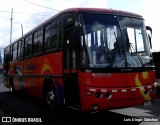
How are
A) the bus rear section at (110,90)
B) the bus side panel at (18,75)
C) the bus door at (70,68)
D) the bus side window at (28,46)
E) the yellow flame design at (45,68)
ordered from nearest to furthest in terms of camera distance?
the bus rear section at (110,90) < the bus door at (70,68) < the yellow flame design at (45,68) < the bus side window at (28,46) < the bus side panel at (18,75)

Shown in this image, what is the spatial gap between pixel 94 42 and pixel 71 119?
2639 millimetres

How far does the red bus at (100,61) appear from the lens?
7.69 meters

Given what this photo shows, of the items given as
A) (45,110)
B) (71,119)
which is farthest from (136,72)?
(45,110)

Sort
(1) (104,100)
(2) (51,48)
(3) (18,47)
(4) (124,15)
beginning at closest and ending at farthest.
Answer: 1. (1) (104,100)
2. (4) (124,15)
3. (2) (51,48)
4. (3) (18,47)

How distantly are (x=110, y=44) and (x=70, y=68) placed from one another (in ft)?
4.48

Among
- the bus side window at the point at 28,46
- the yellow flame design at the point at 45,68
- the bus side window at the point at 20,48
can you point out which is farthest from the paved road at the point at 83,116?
the bus side window at the point at 20,48

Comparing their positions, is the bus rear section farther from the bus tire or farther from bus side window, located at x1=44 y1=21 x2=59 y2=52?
bus side window, located at x1=44 y1=21 x2=59 y2=52

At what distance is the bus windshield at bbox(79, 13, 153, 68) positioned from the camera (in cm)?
782

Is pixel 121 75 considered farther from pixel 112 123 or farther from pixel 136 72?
pixel 112 123

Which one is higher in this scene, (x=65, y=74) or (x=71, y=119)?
(x=65, y=74)

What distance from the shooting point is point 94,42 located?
8.07 m

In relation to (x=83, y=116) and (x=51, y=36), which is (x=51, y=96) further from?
(x=51, y=36)

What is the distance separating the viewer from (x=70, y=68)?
8.51 metres

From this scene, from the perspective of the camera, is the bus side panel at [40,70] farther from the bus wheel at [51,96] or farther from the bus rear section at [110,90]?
the bus rear section at [110,90]
